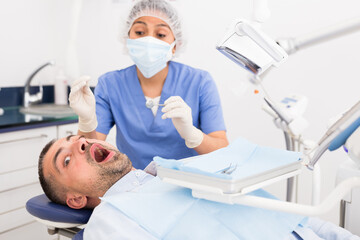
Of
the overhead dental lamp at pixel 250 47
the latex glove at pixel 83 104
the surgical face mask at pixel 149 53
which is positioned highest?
the overhead dental lamp at pixel 250 47

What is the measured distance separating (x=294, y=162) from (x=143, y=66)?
88cm

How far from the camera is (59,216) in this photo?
1193mm

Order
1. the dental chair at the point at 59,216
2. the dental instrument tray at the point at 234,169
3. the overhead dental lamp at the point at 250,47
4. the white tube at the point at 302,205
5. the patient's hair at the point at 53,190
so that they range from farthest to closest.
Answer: the patient's hair at the point at 53,190 → the dental chair at the point at 59,216 → the overhead dental lamp at the point at 250,47 → the dental instrument tray at the point at 234,169 → the white tube at the point at 302,205

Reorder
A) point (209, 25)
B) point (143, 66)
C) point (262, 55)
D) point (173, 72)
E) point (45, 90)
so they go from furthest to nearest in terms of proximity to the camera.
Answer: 1. point (45, 90)
2. point (209, 25)
3. point (173, 72)
4. point (143, 66)
5. point (262, 55)

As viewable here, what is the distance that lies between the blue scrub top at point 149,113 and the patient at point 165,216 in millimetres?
406

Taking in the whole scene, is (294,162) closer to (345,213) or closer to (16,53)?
(345,213)

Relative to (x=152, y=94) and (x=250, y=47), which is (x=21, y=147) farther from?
(x=250, y=47)

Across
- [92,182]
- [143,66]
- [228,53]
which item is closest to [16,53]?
[143,66]

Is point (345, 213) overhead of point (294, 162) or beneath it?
beneath

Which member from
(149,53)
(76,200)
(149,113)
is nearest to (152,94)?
(149,113)

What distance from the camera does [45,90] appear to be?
271cm

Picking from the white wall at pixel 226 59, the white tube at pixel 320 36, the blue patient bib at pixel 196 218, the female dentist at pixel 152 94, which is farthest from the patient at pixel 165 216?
the white wall at pixel 226 59

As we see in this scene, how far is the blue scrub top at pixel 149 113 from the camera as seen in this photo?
168 centimetres

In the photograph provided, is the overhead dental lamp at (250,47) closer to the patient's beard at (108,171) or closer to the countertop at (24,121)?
the patient's beard at (108,171)
